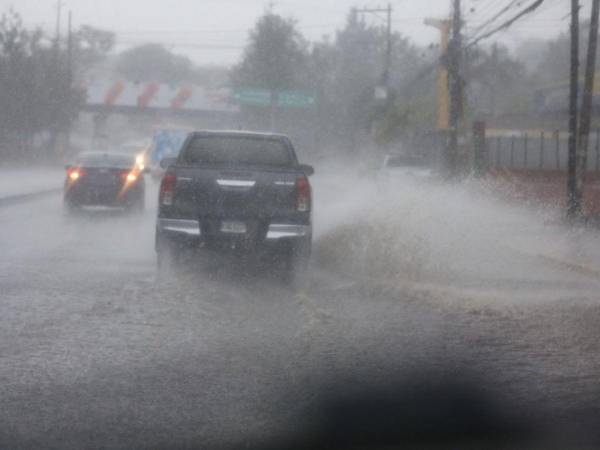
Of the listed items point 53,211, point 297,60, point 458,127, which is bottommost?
point 53,211

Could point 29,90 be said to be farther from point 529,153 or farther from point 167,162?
point 167,162

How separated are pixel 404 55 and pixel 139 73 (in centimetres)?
3487

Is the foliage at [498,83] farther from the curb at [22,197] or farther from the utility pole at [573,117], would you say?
the utility pole at [573,117]

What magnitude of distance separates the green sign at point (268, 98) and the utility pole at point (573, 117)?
143 ft

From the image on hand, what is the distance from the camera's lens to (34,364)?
9008mm

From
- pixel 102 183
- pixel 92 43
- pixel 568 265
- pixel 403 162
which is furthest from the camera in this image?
pixel 92 43

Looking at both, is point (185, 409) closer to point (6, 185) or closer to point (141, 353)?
point (141, 353)

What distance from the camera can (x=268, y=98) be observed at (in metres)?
68.2

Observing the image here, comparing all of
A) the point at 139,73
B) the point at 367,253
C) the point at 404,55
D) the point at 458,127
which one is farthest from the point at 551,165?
the point at 139,73

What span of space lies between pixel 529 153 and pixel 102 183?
16642mm

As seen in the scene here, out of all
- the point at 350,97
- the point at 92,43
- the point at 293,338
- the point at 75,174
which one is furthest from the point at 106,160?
the point at 92,43


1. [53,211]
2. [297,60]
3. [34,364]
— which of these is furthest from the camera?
[297,60]

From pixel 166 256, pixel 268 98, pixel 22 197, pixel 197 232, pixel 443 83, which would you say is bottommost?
pixel 22 197

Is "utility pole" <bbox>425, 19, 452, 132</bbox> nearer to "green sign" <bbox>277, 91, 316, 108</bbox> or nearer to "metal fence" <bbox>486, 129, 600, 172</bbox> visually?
"metal fence" <bbox>486, 129, 600, 172</bbox>
